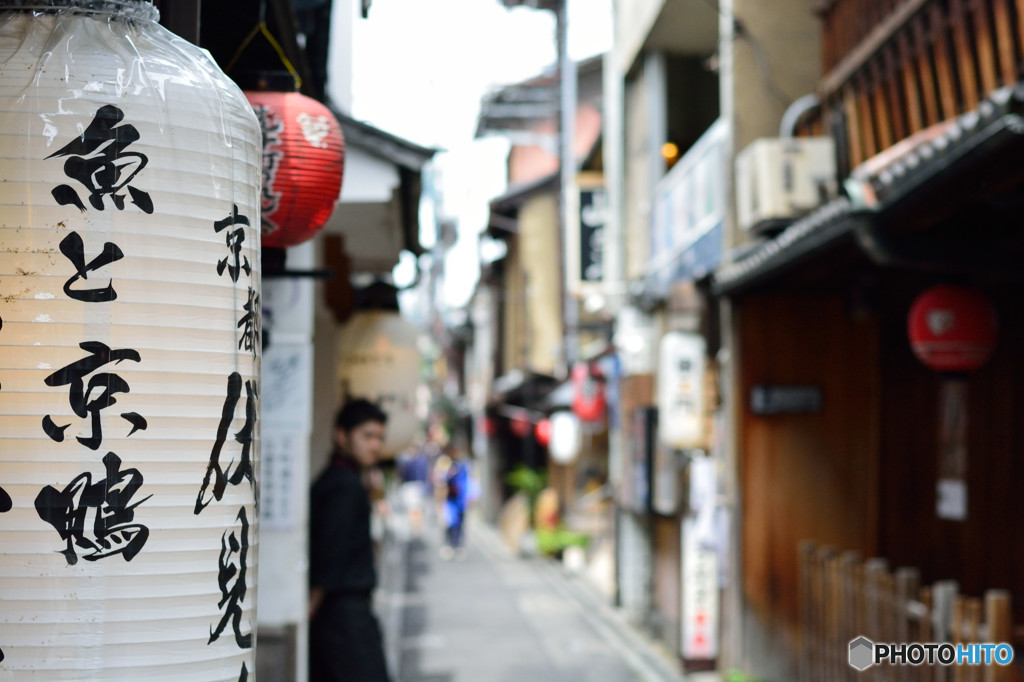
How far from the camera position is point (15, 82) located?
2941 mm

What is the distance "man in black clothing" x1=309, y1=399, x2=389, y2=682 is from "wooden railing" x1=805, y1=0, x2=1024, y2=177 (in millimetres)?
5145

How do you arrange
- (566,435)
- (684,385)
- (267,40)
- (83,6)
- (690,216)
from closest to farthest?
(83,6) → (267,40) → (684,385) → (690,216) → (566,435)

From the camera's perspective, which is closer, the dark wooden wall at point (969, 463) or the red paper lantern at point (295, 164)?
the red paper lantern at point (295, 164)

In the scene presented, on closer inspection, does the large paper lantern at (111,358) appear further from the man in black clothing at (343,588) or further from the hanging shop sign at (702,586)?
the hanging shop sign at (702,586)

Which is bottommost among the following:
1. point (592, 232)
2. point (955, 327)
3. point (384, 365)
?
point (384, 365)

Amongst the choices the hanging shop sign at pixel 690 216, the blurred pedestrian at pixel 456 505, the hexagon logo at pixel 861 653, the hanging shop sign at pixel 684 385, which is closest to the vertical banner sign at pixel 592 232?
the hanging shop sign at pixel 690 216

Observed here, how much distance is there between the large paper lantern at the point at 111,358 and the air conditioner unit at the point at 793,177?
930 centimetres

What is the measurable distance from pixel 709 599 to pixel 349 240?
6.51 metres

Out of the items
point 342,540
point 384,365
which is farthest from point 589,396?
point 342,540

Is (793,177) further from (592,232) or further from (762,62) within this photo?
(592,232)

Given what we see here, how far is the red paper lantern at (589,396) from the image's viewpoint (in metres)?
24.2

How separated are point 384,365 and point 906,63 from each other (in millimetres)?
5315

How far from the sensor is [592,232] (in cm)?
2372

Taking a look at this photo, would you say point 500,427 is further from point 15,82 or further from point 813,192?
point 15,82
